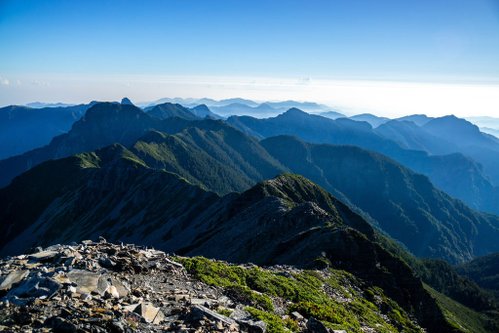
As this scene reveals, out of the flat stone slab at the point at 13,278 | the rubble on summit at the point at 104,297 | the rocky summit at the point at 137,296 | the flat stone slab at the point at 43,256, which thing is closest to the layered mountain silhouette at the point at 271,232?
the rocky summit at the point at 137,296

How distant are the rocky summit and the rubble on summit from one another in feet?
0.16

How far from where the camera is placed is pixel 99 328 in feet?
57.3

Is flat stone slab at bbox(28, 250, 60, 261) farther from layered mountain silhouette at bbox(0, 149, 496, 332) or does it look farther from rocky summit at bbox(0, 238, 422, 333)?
layered mountain silhouette at bbox(0, 149, 496, 332)

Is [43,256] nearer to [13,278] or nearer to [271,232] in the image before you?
→ [13,278]

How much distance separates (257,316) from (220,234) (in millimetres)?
86380

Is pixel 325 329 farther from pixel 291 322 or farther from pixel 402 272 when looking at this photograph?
pixel 402 272

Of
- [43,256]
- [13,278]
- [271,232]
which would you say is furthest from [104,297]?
[271,232]

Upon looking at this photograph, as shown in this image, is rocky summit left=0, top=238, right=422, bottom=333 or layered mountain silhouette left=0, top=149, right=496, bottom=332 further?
layered mountain silhouette left=0, top=149, right=496, bottom=332

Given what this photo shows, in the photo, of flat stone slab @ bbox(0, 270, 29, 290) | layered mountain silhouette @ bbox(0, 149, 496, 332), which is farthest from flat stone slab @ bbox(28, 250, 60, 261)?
layered mountain silhouette @ bbox(0, 149, 496, 332)

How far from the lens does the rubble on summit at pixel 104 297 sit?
18.1 meters

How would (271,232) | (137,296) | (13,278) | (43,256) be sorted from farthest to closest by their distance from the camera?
(271,232), (43,256), (137,296), (13,278)

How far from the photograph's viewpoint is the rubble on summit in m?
18.1

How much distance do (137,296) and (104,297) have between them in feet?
8.18

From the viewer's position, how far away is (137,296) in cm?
2306
